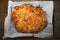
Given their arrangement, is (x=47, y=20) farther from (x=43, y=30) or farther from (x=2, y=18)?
(x=2, y=18)

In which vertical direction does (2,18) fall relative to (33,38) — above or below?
above

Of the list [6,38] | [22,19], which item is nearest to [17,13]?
[22,19]

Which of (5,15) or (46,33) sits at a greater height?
(5,15)

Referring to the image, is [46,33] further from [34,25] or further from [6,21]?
[6,21]

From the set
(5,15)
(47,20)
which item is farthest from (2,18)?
(47,20)

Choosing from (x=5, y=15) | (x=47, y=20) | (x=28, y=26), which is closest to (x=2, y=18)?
(x=5, y=15)

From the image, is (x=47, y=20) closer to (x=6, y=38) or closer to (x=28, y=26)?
(x=28, y=26)
